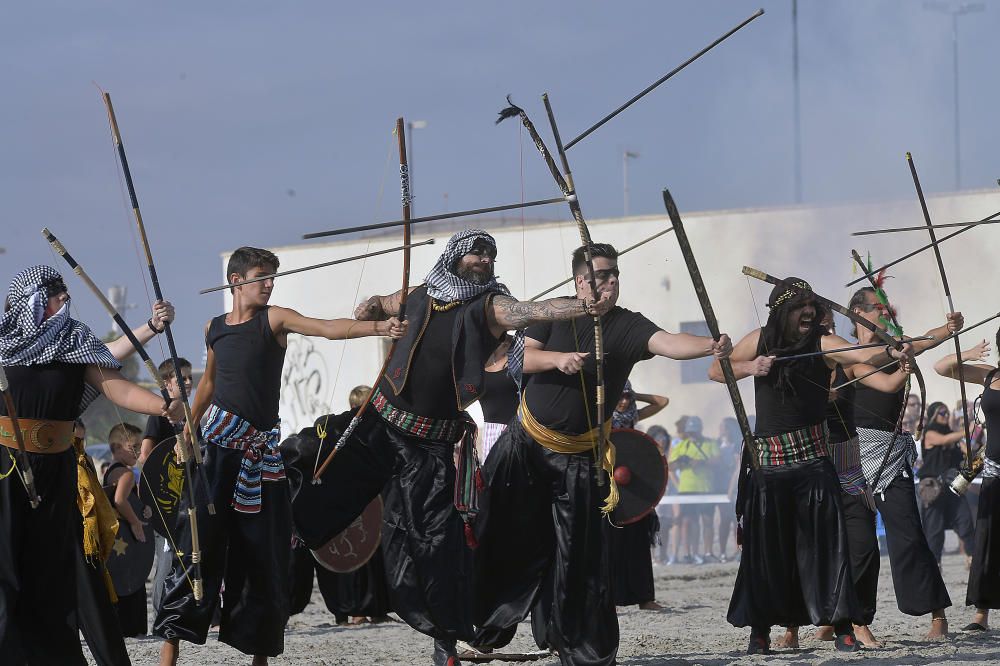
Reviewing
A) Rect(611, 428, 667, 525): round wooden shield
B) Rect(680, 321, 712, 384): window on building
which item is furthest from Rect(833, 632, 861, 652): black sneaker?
Rect(680, 321, 712, 384): window on building

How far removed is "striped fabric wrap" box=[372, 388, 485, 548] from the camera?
6.93 m

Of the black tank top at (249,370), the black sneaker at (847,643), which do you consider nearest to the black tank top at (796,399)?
the black sneaker at (847,643)

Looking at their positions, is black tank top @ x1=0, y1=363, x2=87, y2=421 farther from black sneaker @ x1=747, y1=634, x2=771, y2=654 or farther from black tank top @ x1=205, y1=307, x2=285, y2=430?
black sneaker @ x1=747, y1=634, x2=771, y2=654

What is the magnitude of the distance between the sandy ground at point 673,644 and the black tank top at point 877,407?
117 centimetres

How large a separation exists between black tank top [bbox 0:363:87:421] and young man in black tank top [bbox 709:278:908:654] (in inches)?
130

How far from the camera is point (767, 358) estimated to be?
285 inches

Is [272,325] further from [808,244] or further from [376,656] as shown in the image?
[808,244]

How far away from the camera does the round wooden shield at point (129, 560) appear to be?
28.5ft

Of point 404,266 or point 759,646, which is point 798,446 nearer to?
point 759,646

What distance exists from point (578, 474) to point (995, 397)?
9.39ft

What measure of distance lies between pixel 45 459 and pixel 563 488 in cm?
226

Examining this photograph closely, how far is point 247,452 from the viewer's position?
266 inches

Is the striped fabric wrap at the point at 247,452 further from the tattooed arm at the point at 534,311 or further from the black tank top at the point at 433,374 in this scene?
the tattooed arm at the point at 534,311

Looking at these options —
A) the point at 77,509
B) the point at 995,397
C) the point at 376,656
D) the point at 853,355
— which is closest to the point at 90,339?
the point at 77,509
